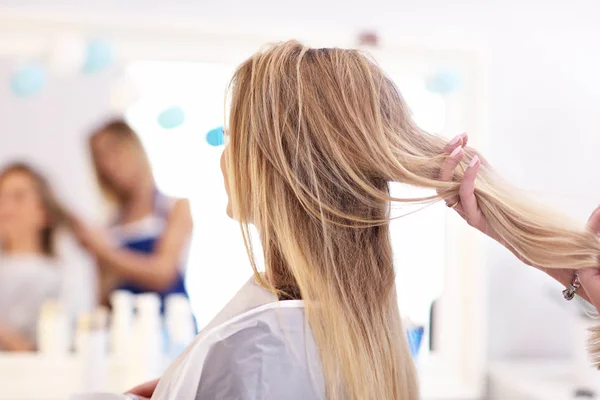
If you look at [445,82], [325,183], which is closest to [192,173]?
[445,82]

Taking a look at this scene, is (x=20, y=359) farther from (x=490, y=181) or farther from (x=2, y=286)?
(x=490, y=181)

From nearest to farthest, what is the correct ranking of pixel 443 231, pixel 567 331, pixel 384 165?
1. pixel 384 165
2. pixel 443 231
3. pixel 567 331

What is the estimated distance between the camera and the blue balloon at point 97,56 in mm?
1728

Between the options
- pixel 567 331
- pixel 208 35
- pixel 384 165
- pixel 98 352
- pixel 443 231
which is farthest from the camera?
pixel 567 331

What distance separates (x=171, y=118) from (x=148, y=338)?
0.59 meters

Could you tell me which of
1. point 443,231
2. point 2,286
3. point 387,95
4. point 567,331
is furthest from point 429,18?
point 2,286

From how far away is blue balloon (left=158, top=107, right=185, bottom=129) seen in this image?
1.78 meters

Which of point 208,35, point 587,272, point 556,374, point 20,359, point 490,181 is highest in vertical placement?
point 208,35

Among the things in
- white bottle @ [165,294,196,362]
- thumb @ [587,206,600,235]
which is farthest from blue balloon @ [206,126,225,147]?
thumb @ [587,206,600,235]

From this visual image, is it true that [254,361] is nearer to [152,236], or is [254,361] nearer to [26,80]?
[152,236]

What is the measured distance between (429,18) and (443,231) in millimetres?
634

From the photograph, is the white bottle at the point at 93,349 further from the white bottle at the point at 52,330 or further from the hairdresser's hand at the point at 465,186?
the hairdresser's hand at the point at 465,186

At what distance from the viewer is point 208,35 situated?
70.0 inches

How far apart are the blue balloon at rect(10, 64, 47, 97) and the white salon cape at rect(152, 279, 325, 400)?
1157mm
